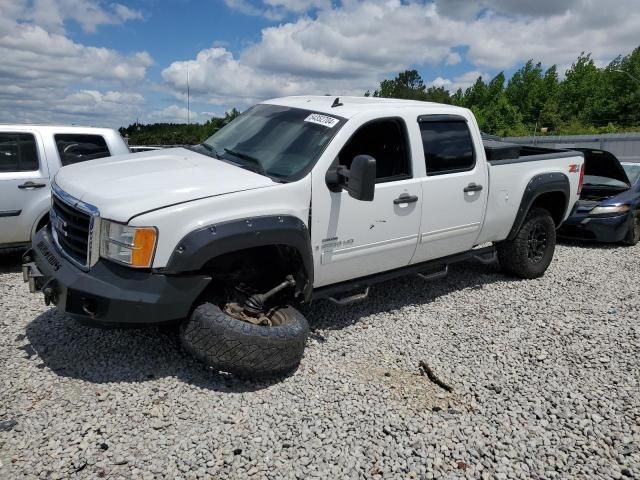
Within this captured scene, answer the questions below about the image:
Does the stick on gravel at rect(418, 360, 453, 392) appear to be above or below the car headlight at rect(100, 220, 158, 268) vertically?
below

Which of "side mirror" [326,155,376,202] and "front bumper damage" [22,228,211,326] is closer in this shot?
"front bumper damage" [22,228,211,326]

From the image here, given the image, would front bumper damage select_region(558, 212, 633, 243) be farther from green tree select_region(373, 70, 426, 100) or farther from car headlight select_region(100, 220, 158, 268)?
green tree select_region(373, 70, 426, 100)

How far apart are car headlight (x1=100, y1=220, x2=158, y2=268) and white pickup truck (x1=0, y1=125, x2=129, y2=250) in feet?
10.3

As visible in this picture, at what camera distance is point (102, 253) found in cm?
315

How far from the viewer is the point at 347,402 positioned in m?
3.35

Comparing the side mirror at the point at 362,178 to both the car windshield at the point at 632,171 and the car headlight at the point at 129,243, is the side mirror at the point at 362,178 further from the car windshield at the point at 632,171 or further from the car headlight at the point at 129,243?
the car windshield at the point at 632,171

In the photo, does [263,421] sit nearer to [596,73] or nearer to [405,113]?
[405,113]

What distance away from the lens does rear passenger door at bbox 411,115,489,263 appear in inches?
177

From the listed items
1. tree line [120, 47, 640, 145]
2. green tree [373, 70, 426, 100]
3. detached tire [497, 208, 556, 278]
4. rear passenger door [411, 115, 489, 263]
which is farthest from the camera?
green tree [373, 70, 426, 100]

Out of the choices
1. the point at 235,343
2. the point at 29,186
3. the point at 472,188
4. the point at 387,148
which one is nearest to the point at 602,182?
the point at 472,188

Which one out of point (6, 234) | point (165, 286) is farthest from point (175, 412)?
point (6, 234)

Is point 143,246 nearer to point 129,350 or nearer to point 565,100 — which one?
point 129,350

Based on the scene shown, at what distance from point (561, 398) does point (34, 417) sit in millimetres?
3425

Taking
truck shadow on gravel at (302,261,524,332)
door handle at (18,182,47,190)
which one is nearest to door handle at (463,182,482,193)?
truck shadow on gravel at (302,261,524,332)
